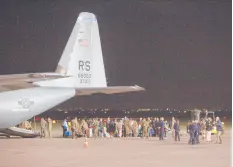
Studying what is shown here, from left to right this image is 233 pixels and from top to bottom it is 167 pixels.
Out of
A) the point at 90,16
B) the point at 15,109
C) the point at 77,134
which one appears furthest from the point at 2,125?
the point at 90,16

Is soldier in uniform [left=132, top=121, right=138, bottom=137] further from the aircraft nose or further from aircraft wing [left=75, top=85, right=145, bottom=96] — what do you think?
the aircraft nose

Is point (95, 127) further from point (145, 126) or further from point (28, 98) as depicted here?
point (28, 98)

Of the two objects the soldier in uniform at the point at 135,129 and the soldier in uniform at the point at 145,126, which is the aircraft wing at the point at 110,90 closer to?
the soldier in uniform at the point at 145,126

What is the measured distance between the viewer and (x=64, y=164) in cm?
1200

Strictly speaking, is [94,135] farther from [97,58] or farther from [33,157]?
[33,157]

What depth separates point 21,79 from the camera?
1423cm

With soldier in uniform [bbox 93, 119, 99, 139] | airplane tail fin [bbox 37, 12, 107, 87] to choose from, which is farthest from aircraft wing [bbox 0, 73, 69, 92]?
soldier in uniform [bbox 93, 119, 99, 139]

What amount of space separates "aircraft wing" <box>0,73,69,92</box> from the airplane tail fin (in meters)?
5.16

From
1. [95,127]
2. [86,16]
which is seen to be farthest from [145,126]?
[86,16]

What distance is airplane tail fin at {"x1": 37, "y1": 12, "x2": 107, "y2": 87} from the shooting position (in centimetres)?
2130

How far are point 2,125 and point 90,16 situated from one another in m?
7.24

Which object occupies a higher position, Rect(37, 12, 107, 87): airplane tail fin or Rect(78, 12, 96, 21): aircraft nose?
Rect(78, 12, 96, 21): aircraft nose

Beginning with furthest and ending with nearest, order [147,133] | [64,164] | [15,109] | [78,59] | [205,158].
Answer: [147,133] → [78,59] → [15,109] → [205,158] → [64,164]

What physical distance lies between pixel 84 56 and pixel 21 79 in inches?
301
